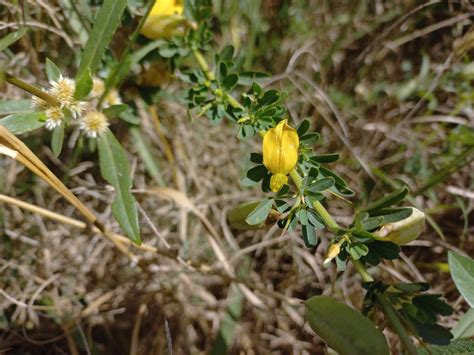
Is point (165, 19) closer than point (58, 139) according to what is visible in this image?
No

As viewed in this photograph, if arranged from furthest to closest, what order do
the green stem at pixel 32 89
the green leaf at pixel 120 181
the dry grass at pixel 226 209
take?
1. the dry grass at pixel 226 209
2. the green leaf at pixel 120 181
3. the green stem at pixel 32 89

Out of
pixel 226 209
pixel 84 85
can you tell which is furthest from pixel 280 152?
pixel 226 209

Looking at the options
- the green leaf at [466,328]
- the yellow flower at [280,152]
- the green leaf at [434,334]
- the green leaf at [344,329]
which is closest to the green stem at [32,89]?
the yellow flower at [280,152]

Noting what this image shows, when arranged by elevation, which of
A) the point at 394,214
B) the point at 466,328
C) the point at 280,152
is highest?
the point at 280,152

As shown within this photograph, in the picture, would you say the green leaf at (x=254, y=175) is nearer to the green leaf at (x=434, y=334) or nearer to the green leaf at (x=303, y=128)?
the green leaf at (x=303, y=128)

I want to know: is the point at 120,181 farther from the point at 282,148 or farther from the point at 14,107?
the point at 282,148

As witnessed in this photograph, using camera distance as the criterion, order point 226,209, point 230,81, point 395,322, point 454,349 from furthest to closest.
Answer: point 226,209 < point 230,81 < point 454,349 < point 395,322

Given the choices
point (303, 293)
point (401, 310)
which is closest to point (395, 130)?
point (303, 293)
